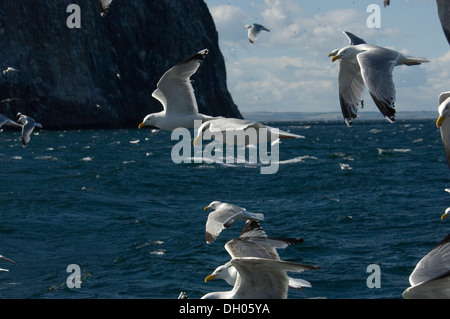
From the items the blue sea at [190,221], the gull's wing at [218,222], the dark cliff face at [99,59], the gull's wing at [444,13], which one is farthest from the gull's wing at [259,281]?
the dark cliff face at [99,59]

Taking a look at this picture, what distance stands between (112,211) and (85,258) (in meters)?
5.57

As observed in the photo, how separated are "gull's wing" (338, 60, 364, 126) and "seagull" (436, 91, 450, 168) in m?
1.76

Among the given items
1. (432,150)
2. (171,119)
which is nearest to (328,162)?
(432,150)

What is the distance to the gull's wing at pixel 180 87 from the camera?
1017cm

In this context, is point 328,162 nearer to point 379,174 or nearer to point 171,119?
point 379,174

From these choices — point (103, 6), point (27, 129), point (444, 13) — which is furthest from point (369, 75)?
point (27, 129)

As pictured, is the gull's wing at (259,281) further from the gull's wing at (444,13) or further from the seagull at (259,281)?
the gull's wing at (444,13)

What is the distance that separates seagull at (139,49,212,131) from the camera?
33.4ft

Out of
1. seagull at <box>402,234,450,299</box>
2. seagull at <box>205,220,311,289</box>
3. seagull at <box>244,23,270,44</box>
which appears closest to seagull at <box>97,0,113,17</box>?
seagull at <box>205,220,311,289</box>

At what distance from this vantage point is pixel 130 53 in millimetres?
75438

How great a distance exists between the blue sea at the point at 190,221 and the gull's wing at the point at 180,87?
3.20 metres

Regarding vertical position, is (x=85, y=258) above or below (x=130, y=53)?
below

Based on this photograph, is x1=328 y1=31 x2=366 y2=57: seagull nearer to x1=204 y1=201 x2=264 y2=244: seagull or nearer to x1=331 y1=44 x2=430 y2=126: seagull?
x1=331 y1=44 x2=430 y2=126: seagull
